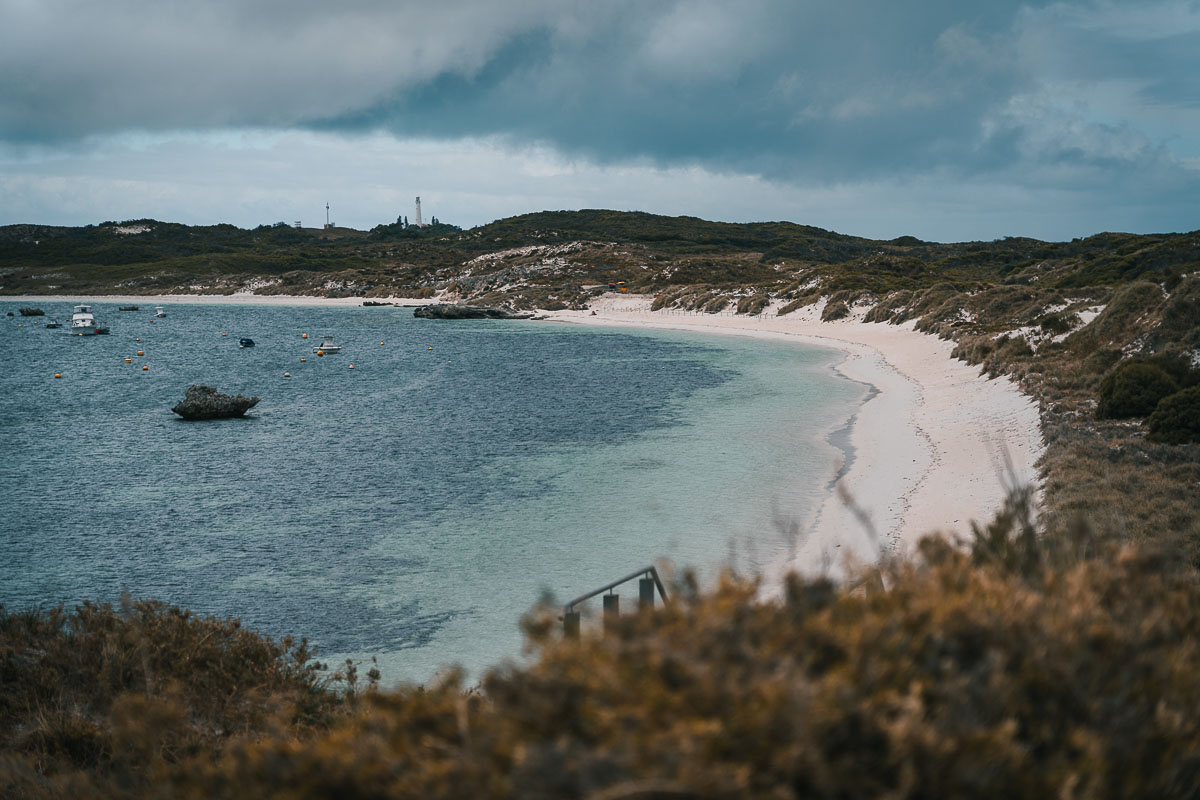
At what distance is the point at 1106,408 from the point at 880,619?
21067mm

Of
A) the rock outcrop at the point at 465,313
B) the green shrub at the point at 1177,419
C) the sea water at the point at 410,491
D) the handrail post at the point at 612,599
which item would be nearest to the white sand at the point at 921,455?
the sea water at the point at 410,491

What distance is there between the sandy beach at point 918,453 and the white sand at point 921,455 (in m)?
0.03

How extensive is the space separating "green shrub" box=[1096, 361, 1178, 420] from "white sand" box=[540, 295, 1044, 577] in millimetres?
1779

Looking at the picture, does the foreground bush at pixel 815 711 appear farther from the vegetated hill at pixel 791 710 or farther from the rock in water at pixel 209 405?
the rock in water at pixel 209 405

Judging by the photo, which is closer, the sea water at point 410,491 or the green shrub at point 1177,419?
the sea water at point 410,491

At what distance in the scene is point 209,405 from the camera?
35.8 metres

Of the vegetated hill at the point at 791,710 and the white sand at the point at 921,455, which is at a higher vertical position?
the vegetated hill at the point at 791,710

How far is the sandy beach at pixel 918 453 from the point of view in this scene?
15656mm

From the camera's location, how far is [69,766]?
7.45 m

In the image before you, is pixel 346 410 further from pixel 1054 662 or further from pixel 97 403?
pixel 1054 662

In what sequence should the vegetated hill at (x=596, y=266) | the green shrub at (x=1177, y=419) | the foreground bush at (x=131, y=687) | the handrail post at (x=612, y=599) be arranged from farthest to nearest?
the vegetated hill at (x=596, y=266) < the green shrub at (x=1177, y=419) < the foreground bush at (x=131, y=687) < the handrail post at (x=612, y=599)

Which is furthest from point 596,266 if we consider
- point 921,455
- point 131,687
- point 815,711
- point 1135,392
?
point 815,711

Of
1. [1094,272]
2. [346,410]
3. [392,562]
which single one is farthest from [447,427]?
[1094,272]

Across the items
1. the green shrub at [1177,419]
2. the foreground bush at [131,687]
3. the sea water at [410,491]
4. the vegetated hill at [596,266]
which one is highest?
the vegetated hill at [596,266]
